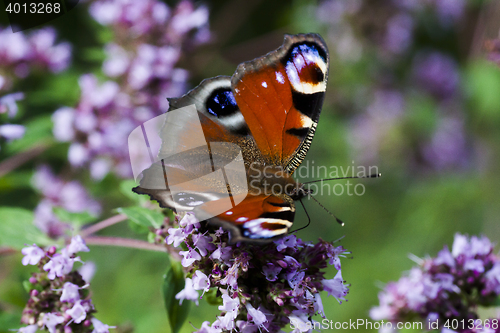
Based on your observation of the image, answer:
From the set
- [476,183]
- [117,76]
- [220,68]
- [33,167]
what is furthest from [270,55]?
[476,183]

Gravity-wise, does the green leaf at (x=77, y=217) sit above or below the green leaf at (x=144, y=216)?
below

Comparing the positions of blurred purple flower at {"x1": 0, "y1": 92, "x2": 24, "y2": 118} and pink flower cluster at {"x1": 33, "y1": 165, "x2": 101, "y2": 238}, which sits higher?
blurred purple flower at {"x1": 0, "y1": 92, "x2": 24, "y2": 118}

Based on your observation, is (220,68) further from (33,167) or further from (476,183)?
(476,183)

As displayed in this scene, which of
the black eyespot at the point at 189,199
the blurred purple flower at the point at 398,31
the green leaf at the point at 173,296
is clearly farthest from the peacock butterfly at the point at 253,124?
the blurred purple flower at the point at 398,31

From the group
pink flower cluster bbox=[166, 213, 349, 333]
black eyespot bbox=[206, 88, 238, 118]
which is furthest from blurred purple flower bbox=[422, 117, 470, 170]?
pink flower cluster bbox=[166, 213, 349, 333]

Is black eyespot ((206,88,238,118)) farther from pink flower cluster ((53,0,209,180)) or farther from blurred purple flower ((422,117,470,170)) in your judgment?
blurred purple flower ((422,117,470,170))

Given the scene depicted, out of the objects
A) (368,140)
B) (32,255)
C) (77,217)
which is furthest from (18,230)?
(368,140)

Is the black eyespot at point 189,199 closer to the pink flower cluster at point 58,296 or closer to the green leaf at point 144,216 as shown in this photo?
the green leaf at point 144,216
